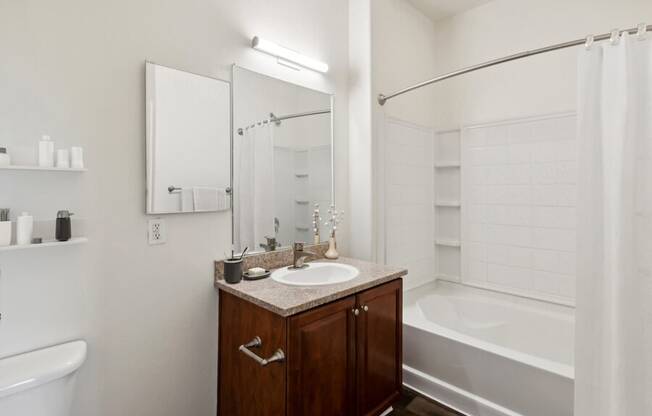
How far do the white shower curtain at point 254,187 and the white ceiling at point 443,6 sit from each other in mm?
1902

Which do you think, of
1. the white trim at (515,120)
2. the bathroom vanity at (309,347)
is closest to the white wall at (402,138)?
the white trim at (515,120)

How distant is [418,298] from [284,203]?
148 cm

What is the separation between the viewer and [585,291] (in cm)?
141

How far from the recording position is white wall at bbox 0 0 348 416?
47.8 inches

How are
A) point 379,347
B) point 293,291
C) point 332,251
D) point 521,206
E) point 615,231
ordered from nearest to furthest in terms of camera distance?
point 615,231 < point 293,291 < point 379,347 < point 332,251 < point 521,206

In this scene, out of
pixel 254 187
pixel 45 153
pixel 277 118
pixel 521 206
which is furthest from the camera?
pixel 521 206

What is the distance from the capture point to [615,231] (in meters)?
1.32

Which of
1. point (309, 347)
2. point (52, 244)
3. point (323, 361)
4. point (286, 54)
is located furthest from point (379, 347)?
point (286, 54)

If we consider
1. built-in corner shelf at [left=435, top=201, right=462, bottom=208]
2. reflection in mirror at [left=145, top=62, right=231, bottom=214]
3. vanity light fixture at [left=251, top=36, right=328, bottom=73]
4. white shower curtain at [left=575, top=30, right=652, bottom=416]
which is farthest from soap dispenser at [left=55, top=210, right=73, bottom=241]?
built-in corner shelf at [left=435, top=201, right=462, bottom=208]

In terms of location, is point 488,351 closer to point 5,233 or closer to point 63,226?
point 63,226

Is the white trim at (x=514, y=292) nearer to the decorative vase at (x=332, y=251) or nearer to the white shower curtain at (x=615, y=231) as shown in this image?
the white shower curtain at (x=615, y=231)

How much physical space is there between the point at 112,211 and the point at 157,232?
0.20m

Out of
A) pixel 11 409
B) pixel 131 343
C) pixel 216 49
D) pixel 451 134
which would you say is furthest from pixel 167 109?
pixel 451 134

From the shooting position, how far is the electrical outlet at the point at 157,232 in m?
1.51
